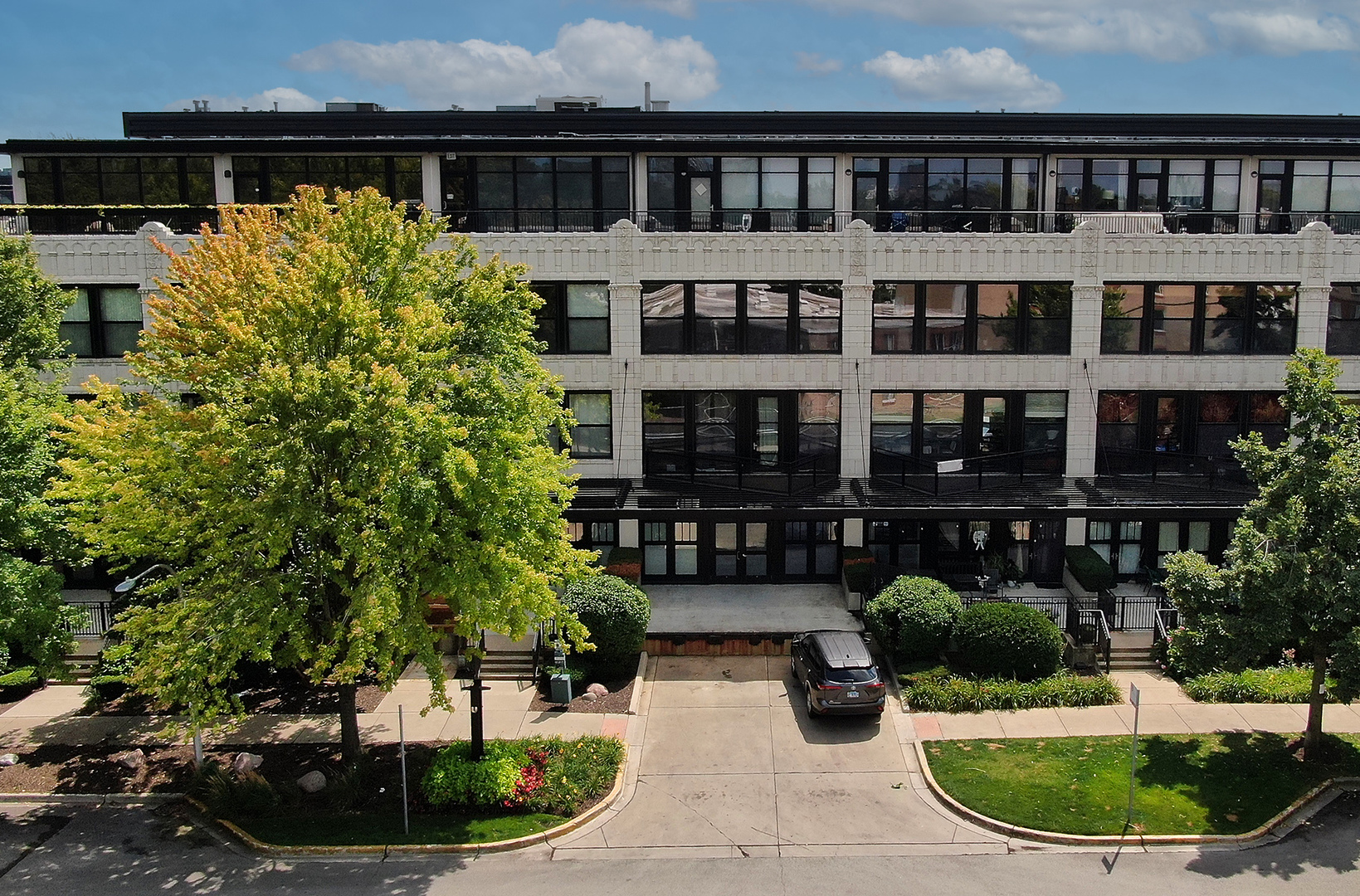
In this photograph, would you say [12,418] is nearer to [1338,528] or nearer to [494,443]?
[494,443]

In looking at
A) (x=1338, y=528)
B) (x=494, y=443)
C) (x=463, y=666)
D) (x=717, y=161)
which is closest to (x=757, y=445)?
(x=717, y=161)

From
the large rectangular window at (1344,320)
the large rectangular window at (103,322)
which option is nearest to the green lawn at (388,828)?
the large rectangular window at (103,322)

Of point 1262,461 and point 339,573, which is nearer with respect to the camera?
point 339,573

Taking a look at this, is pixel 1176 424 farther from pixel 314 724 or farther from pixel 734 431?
pixel 314 724

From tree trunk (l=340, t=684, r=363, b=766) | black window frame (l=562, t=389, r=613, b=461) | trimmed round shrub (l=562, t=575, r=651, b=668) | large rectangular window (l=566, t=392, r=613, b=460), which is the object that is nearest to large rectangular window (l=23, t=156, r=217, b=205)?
black window frame (l=562, t=389, r=613, b=461)

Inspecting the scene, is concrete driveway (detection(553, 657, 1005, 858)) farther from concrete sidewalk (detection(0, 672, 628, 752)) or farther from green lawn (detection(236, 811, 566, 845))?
concrete sidewalk (detection(0, 672, 628, 752))
